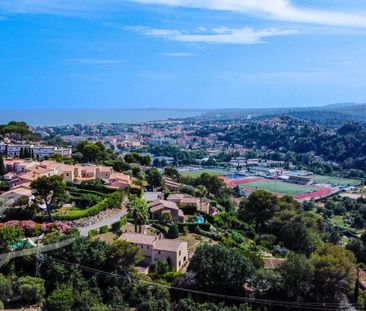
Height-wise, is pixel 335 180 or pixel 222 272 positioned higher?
pixel 222 272

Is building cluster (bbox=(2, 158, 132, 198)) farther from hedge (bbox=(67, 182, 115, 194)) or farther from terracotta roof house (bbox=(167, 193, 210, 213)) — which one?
terracotta roof house (bbox=(167, 193, 210, 213))

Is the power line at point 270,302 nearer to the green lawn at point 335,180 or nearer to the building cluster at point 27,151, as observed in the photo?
the building cluster at point 27,151

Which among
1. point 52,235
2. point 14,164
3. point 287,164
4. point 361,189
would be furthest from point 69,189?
point 287,164

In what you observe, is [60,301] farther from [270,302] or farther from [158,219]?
[158,219]

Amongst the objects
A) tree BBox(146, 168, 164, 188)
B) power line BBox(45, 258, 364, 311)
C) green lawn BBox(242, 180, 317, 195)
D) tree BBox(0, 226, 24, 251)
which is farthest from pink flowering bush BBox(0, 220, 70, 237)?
green lawn BBox(242, 180, 317, 195)

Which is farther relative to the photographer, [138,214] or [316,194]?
[316,194]

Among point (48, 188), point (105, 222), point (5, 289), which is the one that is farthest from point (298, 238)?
point (5, 289)
